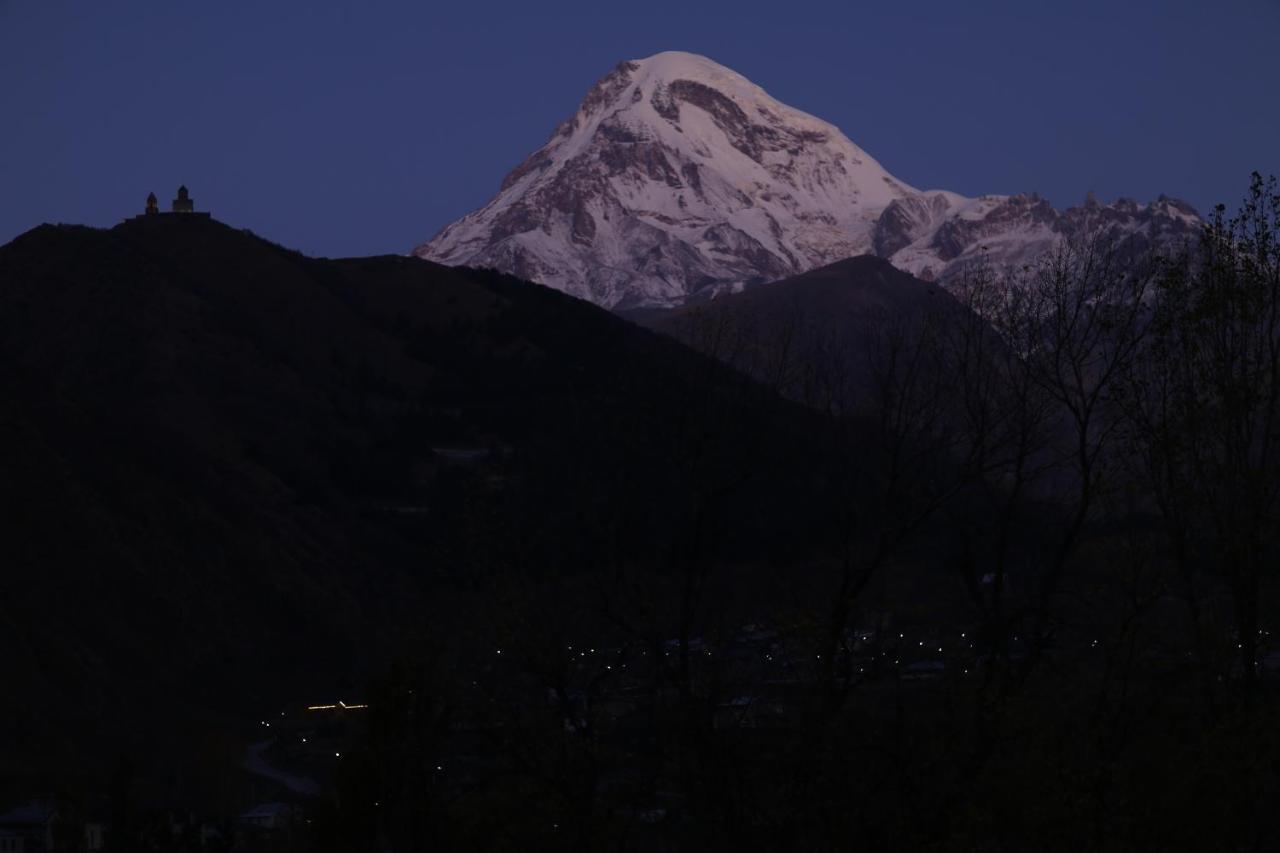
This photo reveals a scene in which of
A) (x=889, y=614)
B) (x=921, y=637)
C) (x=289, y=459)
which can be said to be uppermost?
(x=289, y=459)

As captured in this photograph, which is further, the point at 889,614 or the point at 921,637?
the point at 921,637

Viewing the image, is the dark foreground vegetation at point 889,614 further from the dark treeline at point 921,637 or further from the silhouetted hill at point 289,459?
the silhouetted hill at point 289,459

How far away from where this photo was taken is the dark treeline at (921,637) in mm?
17859

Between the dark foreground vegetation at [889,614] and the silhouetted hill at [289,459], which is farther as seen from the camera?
the silhouetted hill at [289,459]

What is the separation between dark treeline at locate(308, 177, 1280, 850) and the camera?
58.6ft

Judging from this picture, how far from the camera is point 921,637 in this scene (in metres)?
22.1

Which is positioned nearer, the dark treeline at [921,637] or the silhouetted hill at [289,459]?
the dark treeline at [921,637]

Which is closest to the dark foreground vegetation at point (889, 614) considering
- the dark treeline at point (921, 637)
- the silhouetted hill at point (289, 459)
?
the dark treeline at point (921, 637)

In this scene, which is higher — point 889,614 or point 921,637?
point 889,614

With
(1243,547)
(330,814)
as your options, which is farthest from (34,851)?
(1243,547)

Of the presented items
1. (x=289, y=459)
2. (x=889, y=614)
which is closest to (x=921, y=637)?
(x=889, y=614)

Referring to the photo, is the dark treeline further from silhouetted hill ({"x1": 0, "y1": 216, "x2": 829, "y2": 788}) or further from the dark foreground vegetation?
silhouetted hill ({"x1": 0, "y1": 216, "x2": 829, "y2": 788})

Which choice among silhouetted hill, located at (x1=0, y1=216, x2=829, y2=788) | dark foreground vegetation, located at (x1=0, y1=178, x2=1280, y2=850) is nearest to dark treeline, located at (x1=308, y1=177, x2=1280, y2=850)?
dark foreground vegetation, located at (x1=0, y1=178, x2=1280, y2=850)

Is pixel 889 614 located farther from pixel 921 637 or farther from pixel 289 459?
pixel 289 459
